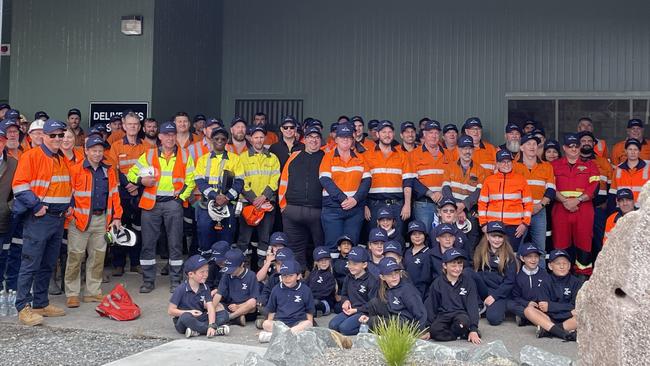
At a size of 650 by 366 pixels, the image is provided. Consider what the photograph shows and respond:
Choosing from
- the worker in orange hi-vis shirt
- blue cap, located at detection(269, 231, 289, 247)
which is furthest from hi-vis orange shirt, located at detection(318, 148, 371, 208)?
the worker in orange hi-vis shirt

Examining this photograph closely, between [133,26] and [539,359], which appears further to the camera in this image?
[133,26]

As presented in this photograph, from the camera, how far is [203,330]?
7.87m

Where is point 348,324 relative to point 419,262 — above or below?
below

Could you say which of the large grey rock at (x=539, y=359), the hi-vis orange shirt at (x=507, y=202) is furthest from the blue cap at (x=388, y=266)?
the large grey rock at (x=539, y=359)

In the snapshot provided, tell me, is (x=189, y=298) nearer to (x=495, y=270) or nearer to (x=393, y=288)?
(x=393, y=288)

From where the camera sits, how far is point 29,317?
8250 mm

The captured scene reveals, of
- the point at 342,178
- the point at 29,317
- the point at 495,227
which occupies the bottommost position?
the point at 29,317

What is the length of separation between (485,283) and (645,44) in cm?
638

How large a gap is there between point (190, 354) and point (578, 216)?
16.7 feet

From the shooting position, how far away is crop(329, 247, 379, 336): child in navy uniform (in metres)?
7.93

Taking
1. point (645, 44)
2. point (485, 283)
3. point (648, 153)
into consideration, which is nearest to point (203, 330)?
point (485, 283)

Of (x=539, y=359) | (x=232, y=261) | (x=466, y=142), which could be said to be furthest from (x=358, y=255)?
(x=539, y=359)

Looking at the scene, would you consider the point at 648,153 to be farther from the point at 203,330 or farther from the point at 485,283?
the point at 203,330

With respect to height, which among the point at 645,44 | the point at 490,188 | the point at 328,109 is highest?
the point at 645,44
